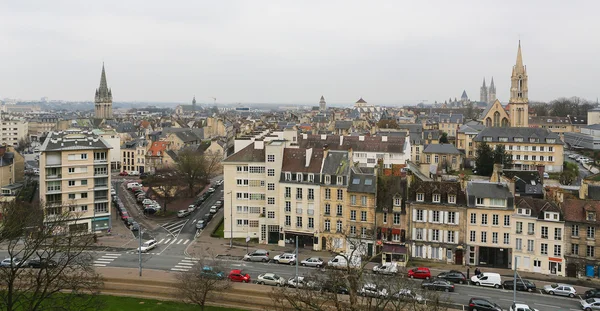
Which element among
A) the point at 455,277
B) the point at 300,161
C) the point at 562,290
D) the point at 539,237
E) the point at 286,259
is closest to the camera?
the point at 562,290

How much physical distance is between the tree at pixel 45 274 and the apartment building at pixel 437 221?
94.5ft

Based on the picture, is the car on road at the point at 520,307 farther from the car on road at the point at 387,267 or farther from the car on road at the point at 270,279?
the car on road at the point at 270,279

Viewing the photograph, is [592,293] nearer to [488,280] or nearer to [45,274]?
[488,280]

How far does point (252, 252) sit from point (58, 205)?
2367 centimetres

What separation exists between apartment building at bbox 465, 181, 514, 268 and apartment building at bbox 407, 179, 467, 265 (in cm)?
80

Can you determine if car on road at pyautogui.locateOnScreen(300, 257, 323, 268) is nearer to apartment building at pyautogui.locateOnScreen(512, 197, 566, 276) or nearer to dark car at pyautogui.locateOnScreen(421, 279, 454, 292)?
dark car at pyautogui.locateOnScreen(421, 279, 454, 292)

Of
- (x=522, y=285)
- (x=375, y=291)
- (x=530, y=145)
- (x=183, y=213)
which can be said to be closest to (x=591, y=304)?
(x=522, y=285)

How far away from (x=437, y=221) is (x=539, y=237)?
29.5 feet

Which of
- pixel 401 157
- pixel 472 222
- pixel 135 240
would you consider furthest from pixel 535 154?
pixel 135 240

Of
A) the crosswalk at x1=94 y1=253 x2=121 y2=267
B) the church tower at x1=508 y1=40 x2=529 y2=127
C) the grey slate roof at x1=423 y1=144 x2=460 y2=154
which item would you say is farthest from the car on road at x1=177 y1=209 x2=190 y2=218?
the church tower at x1=508 y1=40 x2=529 y2=127

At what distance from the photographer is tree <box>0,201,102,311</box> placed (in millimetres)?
32375

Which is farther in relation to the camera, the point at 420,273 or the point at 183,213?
the point at 183,213

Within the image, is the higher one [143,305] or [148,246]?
[148,246]

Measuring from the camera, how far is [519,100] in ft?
426
